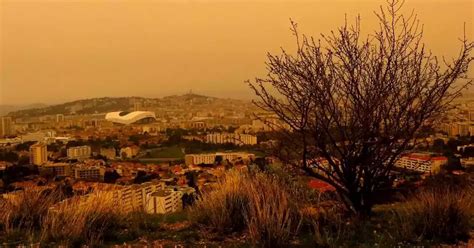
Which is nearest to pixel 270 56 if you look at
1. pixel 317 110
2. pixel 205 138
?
pixel 317 110

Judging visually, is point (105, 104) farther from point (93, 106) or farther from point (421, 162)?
point (421, 162)

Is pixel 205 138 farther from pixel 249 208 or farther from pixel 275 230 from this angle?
pixel 275 230

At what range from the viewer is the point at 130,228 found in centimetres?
590

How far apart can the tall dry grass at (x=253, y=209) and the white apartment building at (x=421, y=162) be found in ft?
7.02

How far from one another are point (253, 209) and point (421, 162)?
3.68 m

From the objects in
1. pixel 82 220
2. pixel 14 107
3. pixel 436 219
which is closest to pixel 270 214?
pixel 436 219

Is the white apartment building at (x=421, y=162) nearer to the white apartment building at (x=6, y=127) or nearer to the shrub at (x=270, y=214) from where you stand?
the shrub at (x=270, y=214)

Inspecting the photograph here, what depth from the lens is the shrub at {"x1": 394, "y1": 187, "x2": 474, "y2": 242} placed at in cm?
509

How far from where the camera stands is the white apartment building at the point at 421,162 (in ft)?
23.5

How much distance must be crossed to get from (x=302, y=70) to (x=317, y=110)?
525 mm

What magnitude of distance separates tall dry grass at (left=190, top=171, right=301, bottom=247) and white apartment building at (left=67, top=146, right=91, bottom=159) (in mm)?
8123

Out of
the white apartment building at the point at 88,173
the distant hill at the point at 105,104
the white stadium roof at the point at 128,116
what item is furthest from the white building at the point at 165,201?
the white stadium roof at the point at 128,116

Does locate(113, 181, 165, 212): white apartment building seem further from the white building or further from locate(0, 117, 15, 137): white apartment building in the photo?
locate(0, 117, 15, 137): white apartment building

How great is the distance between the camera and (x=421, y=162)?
746 centimetres
